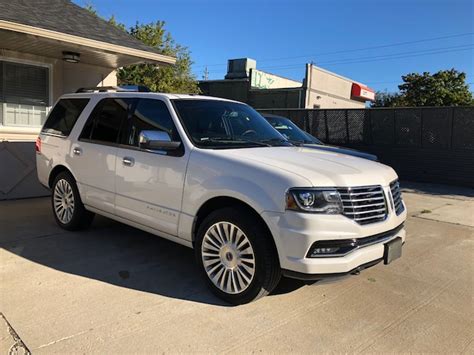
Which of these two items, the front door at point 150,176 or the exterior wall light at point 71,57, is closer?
the front door at point 150,176

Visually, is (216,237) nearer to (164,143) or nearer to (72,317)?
(164,143)

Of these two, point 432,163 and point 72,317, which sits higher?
point 432,163

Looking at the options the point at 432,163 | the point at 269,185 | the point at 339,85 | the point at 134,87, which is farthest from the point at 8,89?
the point at 339,85

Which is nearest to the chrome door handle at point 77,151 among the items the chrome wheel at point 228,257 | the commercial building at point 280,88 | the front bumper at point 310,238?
the chrome wheel at point 228,257

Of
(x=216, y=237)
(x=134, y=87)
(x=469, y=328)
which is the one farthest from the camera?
(x=134, y=87)

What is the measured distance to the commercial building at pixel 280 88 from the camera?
28.9 meters

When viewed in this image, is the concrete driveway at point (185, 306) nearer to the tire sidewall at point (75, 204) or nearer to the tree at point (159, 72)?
the tire sidewall at point (75, 204)

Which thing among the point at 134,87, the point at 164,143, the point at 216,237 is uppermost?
the point at 134,87

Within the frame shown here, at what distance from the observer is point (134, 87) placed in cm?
598

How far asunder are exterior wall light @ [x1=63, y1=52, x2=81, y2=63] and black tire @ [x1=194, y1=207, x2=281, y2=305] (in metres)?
5.83

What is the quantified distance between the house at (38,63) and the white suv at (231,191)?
102 inches

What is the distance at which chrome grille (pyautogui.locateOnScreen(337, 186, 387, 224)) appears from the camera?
3527mm

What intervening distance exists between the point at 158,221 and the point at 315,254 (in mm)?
1749

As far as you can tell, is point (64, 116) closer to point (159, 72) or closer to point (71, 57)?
point (71, 57)
